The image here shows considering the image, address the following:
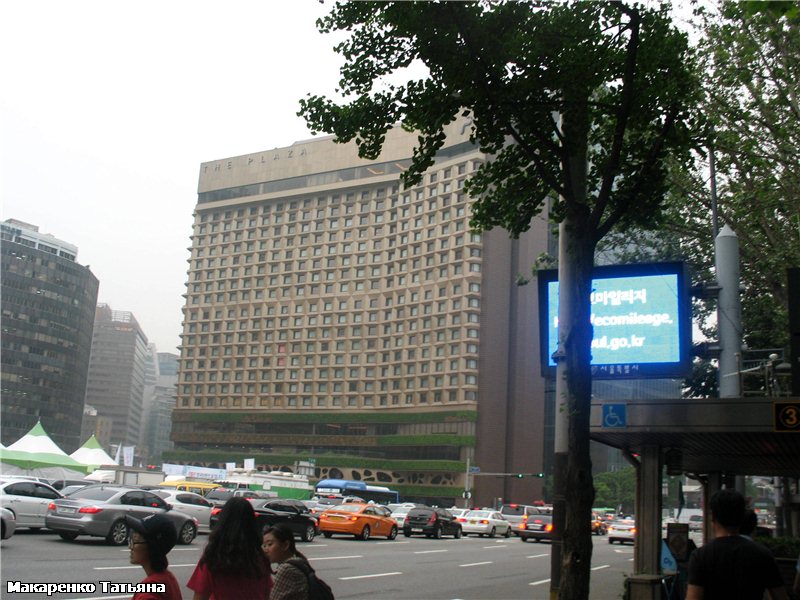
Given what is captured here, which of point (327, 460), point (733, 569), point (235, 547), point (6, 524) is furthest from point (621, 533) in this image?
point (327, 460)

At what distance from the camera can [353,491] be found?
67562 mm

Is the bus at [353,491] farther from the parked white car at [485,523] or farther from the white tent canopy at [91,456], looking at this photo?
the parked white car at [485,523]

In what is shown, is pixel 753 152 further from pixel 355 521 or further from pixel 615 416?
pixel 355 521

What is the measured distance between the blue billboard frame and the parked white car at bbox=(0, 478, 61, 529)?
1386cm

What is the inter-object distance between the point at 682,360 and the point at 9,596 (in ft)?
40.1

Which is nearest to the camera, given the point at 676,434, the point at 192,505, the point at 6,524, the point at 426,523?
the point at 676,434

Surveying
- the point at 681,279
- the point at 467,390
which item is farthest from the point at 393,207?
the point at 681,279

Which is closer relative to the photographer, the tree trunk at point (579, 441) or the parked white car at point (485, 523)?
the tree trunk at point (579, 441)

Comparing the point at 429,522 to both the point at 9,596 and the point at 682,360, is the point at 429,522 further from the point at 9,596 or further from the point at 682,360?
the point at 9,596

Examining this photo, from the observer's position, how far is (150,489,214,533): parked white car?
2639 centimetres

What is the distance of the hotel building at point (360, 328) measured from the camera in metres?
104

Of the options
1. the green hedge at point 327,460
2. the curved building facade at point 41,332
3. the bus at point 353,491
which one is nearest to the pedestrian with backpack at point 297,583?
the bus at point 353,491

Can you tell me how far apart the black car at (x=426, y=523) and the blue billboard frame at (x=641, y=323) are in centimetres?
2385

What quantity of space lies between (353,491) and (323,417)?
51.0m
